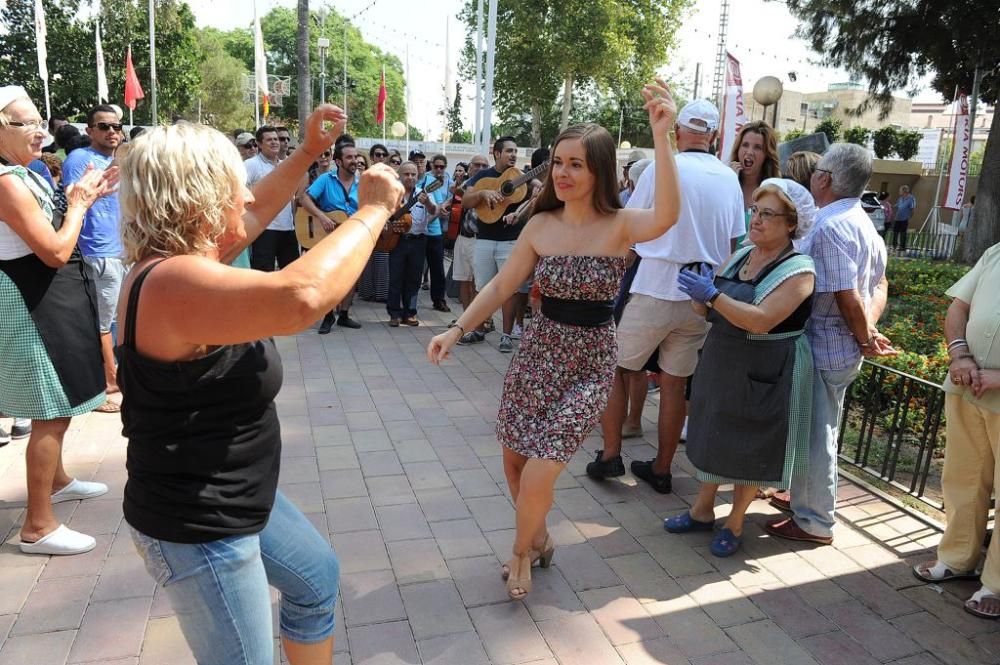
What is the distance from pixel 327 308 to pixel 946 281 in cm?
1194

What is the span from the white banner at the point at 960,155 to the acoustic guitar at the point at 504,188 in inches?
543

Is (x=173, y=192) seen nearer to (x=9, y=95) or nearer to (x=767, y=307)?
(x=9, y=95)

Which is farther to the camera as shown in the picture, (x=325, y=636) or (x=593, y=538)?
(x=593, y=538)

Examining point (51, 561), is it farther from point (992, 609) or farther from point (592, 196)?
point (992, 609)

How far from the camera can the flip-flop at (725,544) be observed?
142 inches

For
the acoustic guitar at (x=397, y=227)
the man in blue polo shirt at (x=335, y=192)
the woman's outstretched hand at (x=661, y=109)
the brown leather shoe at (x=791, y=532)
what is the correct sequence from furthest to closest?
the acoustic guitar at (x=397, y=227) < the man in blue polo shirt at (x=335, y=192) < the brown leather shoe at (x=791, y=532) < the woman's outstretched hand at (x=661, y=109)

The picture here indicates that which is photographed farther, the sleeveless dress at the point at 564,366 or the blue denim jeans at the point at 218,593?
the sleeveless dress at the point at 564,366

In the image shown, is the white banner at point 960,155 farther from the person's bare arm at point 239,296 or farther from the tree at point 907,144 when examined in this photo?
the tree at point 907,144

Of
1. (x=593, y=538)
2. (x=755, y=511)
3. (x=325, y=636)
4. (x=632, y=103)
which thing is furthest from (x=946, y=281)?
(x=632, y=103)

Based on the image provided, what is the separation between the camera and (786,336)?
3434mm

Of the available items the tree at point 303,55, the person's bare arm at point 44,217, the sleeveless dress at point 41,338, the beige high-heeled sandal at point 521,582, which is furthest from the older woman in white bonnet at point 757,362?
the tree at point 303,55

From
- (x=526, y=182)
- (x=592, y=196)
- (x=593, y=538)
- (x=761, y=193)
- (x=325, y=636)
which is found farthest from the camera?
(x=526, y=182)

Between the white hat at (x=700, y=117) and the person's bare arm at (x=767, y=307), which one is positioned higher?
the white hat at (x=700, y=117)

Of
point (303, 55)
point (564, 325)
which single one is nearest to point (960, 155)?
→ point (303, 55)
